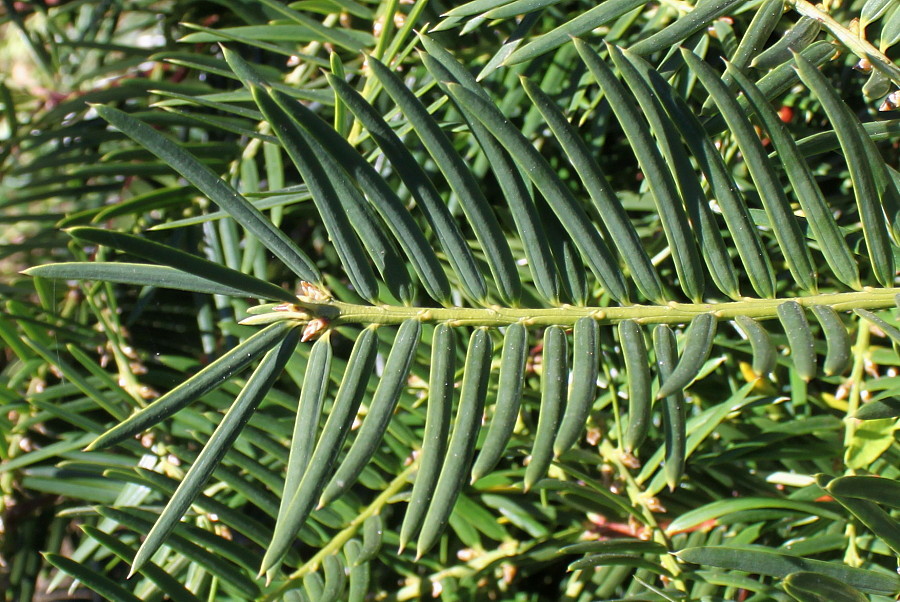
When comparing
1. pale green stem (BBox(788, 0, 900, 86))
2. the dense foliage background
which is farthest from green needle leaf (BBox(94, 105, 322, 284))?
pale green stem (BBox(788, 0, 900, 86))

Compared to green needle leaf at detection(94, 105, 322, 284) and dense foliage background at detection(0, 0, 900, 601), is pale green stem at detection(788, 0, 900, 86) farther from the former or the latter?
green needle leaf at detection(94, 105, 322, 284)

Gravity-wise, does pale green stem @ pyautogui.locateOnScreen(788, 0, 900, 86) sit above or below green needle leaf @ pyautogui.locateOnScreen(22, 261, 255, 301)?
above

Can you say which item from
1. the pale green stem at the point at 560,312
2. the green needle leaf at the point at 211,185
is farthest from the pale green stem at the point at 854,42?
the green needle leaf at the point at 211,185

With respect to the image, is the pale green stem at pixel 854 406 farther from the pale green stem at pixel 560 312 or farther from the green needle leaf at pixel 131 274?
the green needle leaf at pixel 131 274

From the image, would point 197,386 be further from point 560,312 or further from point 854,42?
point 854,42

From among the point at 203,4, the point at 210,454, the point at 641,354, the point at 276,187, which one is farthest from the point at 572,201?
the point at 203,4

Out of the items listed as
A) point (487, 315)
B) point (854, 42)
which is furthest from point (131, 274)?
point (854, 42)

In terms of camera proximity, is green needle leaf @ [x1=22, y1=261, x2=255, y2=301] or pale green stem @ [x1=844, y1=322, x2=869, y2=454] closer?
green needle leaf @ [x1=22, y1=261, x2=255, y2=301]

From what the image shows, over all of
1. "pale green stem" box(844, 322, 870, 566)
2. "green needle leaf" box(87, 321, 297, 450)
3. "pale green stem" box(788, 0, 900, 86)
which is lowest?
"pale green stem" box(844, 322, 870, 566)
